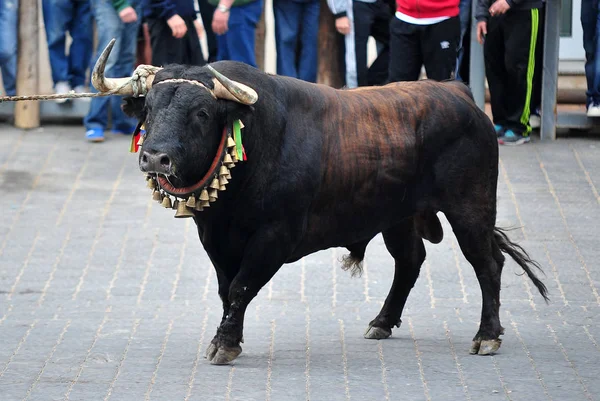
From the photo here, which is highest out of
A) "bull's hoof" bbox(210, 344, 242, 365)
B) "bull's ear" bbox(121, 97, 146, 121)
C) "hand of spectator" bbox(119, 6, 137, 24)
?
"bull's ear" bbox(121, 97, 146, 121)

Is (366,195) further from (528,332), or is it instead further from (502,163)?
(502,163)

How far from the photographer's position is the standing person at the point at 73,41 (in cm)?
1251

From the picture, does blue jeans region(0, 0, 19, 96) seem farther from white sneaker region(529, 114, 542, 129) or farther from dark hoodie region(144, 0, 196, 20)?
white sneaker region(529, 114, 542, 129)

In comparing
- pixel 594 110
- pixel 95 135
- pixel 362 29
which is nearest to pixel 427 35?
pixel 362 29

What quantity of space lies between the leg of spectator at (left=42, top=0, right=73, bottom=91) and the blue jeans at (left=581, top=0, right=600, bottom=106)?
16.4 feet

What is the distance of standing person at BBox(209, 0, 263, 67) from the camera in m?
12.1

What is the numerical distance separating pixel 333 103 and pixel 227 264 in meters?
1.10

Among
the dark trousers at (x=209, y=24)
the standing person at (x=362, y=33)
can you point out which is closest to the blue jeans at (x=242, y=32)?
the dark trousers at (x=209, y=24)

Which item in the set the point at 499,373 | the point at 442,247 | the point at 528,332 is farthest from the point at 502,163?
the point at 499,373

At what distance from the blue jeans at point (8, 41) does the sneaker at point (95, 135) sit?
1.05 meters

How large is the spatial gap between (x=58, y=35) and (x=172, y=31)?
1321mm

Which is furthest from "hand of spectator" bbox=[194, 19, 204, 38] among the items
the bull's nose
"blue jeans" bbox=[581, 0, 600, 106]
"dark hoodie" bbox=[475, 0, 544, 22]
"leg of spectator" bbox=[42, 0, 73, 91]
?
the bull's nose

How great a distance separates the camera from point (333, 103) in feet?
23.7

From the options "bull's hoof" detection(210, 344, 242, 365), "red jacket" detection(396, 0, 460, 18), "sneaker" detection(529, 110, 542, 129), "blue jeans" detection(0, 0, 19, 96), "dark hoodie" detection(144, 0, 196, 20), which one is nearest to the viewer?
"bull's hoof" detection(210, 344, 242, 365)
